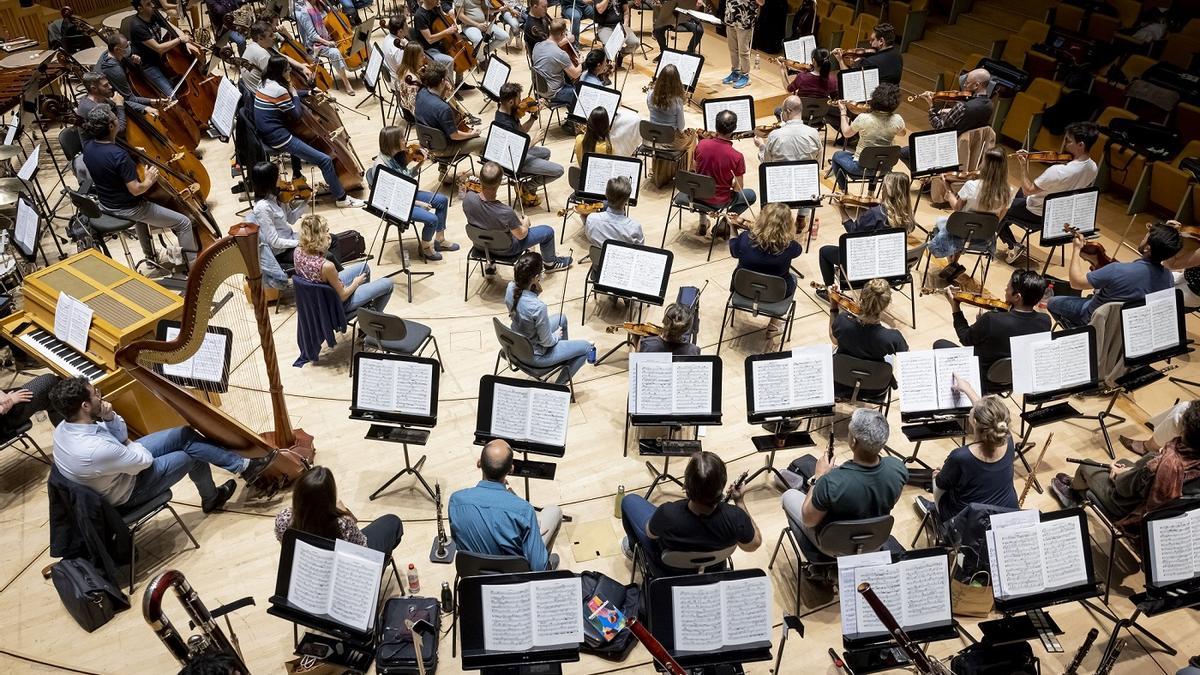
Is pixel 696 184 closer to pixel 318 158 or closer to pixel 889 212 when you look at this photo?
pixel 889 212

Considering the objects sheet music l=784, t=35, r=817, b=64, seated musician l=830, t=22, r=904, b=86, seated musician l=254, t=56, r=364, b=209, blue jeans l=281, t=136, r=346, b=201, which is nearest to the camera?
seated musician l=254, t=56, r=364, b=209

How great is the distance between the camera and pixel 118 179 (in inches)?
321

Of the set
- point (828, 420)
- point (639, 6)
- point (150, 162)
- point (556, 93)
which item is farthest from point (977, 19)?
point (150, 162)

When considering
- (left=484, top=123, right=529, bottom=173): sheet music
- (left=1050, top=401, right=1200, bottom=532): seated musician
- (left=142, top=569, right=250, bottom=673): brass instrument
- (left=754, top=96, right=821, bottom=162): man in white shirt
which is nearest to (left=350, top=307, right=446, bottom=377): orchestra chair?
(left=484, top=123, right=529, bottom=173): sheet music

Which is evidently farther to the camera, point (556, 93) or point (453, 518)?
point (556, 93)

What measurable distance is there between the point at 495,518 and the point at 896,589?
222 centimetres

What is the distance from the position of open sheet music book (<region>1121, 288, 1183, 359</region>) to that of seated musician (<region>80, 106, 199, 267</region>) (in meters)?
8.50

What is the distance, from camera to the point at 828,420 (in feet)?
23.7

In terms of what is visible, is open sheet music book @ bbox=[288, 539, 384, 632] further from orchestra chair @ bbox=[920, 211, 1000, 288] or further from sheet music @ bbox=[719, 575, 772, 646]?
orchestra chair @ bbox=[920, 211, 1000, 288]

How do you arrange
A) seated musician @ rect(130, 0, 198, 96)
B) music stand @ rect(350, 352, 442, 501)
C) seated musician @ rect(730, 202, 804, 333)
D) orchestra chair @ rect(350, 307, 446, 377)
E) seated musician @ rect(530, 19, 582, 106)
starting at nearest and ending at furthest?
music stand @ rect(350, 352, 442, 501), orchestra chair @ rect(350, 307, 446, 377), seated musician @ rect(730, 202, 804, 333), seated musician @ rect(130, 0, 198, 96), seated musician @ rect(530, 19, 582, 106)

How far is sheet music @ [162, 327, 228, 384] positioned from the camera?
6.16 metres

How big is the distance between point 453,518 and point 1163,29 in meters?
12.5

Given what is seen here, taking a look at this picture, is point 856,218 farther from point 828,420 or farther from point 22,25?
point 22,25

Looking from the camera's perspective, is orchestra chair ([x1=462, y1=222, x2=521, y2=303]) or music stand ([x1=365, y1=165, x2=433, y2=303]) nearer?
orchestra chair ([x1=462, y1=222, x2=521, y2=303])
